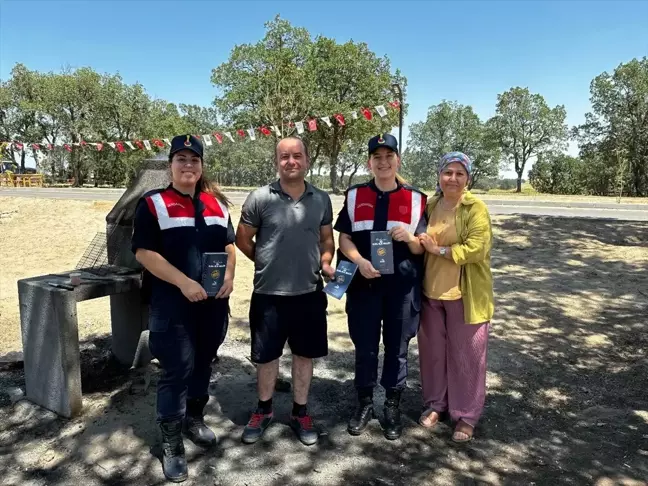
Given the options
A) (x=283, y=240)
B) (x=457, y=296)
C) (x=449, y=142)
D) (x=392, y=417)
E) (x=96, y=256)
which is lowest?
(x=392, y=417)

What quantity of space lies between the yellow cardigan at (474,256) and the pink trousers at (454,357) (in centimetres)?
9

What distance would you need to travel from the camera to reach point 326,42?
3042 cm

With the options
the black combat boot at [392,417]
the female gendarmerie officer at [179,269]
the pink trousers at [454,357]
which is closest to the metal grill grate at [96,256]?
the female gendarmerie officer at [179,269]

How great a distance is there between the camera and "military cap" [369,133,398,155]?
2965mm

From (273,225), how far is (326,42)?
30099 mm

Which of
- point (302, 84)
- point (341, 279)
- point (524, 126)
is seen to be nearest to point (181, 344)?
point (341, 279)

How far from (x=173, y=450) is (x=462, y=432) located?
173 centimetres

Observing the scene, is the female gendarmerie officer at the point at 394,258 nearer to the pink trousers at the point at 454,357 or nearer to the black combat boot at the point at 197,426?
the pink trousers at the point at 454,357

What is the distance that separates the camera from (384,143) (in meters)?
2.96

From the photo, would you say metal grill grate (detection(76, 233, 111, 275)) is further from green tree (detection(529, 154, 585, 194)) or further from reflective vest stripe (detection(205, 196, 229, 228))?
green tree (detection(529, 154, 585, 194))

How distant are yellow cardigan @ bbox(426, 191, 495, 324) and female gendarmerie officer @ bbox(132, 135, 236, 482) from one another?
4.45 feet

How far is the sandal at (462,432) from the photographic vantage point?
10.2 feet

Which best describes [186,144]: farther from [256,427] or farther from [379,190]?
[256,427]

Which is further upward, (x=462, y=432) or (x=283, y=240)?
(x=283, y=240)
